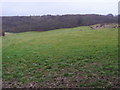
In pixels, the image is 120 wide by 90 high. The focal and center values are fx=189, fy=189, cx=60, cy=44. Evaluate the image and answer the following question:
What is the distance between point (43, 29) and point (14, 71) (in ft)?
112

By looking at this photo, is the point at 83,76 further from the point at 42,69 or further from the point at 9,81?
the point at 9,81

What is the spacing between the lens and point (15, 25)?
3831cm

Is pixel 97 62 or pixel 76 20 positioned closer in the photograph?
pixel 97 62

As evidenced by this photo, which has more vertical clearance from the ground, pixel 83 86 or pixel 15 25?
pixel 15 25

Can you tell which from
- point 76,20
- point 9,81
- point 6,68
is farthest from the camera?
point 76,20

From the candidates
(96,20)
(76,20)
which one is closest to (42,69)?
(76,20)

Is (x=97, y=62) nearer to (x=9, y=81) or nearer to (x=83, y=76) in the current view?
(x=83, y=76)

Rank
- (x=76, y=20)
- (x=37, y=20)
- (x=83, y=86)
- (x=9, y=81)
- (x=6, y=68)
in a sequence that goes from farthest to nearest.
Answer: (x=76, y=20) → (x=37, y=20) → (x=6, y=68) → (x=9, y=81) → (x=83, y=86)

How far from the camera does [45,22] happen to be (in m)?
42.9

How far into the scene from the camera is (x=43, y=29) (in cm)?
4028

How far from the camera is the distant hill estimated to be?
3772cm

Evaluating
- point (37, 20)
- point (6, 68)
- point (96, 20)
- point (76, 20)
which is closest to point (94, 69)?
point (6, 68)

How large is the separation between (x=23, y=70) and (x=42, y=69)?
662 mm

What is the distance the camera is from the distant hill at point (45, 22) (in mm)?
37719
